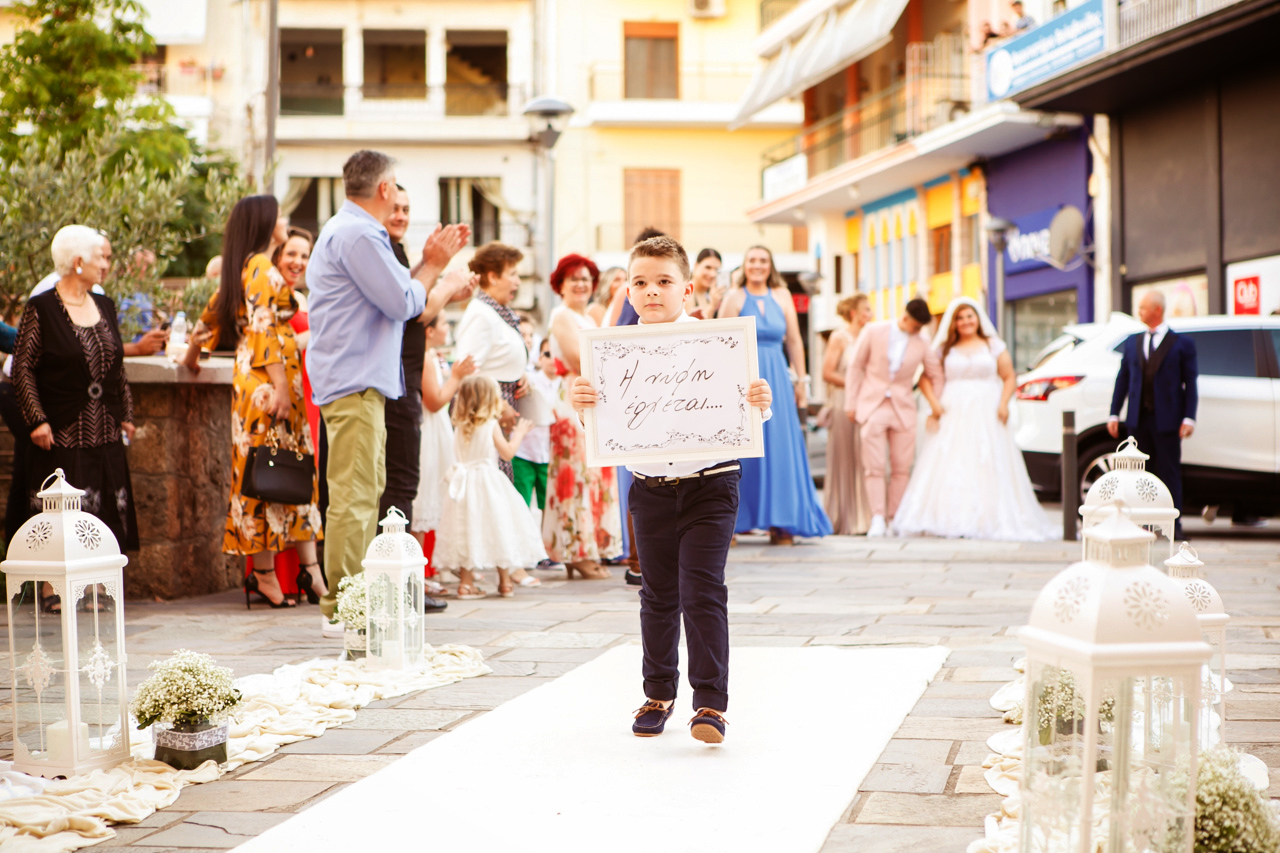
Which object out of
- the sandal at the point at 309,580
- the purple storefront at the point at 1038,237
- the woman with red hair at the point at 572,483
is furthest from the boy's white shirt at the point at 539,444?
the purple storefront at the point at 1038,237

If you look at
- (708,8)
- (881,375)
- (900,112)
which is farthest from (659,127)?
(881,375)

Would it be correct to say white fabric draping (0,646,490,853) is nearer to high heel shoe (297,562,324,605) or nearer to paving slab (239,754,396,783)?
paving slab (239,754,396,783)

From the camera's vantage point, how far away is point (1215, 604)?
357 centimetres

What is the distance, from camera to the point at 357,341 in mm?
5840

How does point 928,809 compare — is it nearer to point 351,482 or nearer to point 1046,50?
point 351,482

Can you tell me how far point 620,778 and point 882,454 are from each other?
8124mm

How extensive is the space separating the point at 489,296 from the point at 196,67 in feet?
97.6

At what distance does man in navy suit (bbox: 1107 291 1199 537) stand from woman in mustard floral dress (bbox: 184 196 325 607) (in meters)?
6.22

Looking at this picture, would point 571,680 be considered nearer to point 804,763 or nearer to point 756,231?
point 804,763

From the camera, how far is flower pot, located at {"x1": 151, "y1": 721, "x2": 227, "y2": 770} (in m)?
3.78

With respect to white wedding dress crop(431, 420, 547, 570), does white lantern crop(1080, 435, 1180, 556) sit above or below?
above

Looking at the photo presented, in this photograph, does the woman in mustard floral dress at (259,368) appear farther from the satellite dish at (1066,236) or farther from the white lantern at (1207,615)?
the satellite dish at (1066,236)

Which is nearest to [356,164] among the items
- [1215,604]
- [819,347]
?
[1215,604]

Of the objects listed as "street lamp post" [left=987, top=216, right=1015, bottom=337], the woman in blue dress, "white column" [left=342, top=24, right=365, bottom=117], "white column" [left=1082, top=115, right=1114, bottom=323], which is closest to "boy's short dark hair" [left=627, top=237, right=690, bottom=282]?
the woman in blue dress
